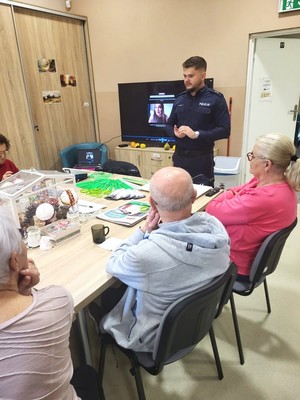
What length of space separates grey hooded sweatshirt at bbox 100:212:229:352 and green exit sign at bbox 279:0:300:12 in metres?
3.24

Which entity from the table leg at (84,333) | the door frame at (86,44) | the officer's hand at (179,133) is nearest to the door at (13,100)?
the door frame at (86,44)

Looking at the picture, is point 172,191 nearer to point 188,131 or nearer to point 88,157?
point 188,131

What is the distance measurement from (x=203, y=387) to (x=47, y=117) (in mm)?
3770

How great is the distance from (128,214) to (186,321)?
84cm

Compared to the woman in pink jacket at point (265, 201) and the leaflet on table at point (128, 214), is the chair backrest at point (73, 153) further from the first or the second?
the woman in pink jacket at point (265, 201)

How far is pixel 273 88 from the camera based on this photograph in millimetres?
3818

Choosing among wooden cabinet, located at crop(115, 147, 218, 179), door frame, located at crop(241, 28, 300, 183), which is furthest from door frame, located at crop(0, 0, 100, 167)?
door frame, located at crop(241, 28, 300, 183)

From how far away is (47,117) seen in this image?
13.6ft

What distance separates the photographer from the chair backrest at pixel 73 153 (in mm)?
4223

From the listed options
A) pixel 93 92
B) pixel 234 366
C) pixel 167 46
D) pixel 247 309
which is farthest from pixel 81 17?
pixel 234 366

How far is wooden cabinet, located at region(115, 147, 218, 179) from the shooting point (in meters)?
4.11

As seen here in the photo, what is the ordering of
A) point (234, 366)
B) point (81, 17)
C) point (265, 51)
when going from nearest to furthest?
1. point (234, 366)
2. point (265, 51)
3. point (81, 17)

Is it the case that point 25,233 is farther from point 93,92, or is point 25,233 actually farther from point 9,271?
point 93,92

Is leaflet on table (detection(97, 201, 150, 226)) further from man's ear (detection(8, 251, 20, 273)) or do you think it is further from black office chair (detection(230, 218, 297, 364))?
man's ear (detection(8, 251, 20, 273))
